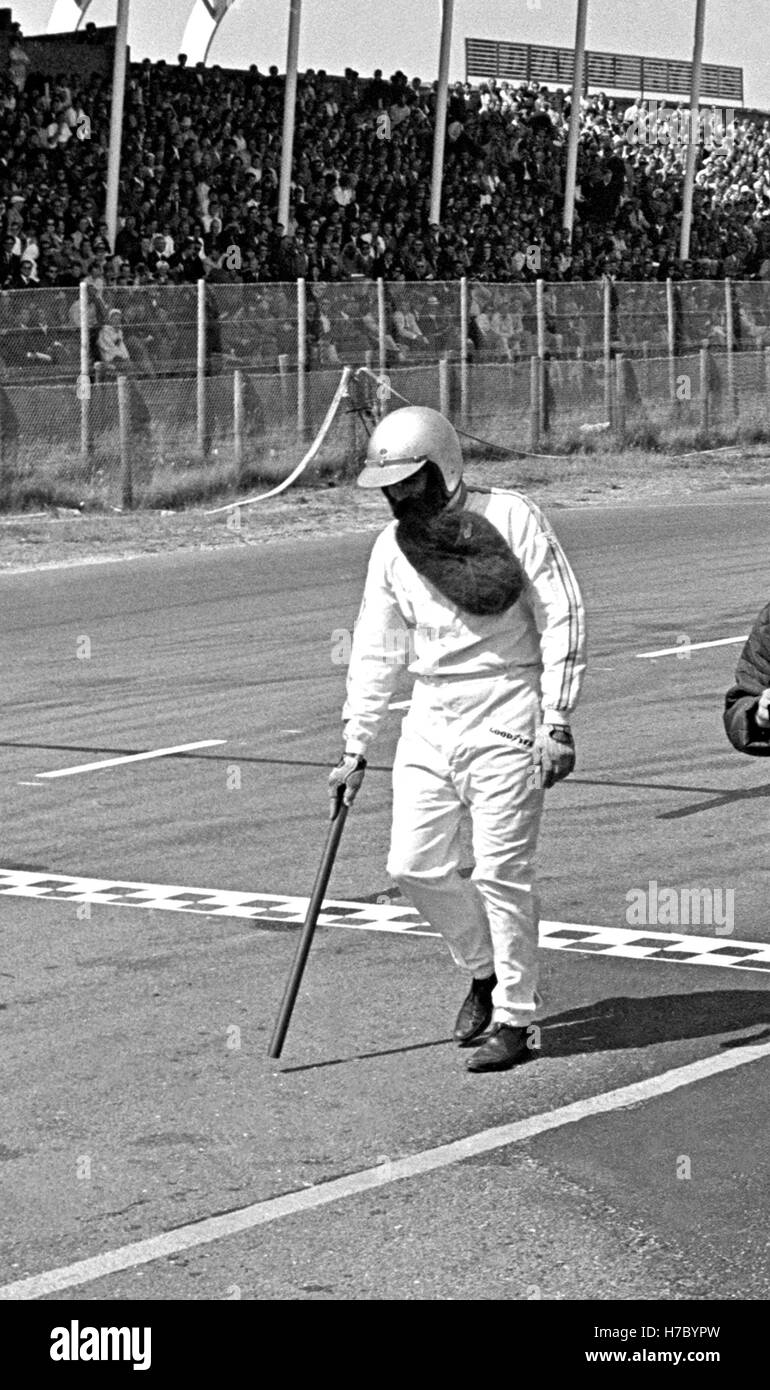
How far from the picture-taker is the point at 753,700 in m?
5.57

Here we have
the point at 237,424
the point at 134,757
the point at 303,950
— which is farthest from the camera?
the point at 237,424

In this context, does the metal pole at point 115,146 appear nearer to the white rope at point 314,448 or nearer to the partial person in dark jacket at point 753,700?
the white rope at point 314,448

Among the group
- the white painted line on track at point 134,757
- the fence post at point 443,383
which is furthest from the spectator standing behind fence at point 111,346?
the white painted line on track at point 134,757

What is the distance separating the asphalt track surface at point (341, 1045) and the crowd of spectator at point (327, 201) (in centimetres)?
1458

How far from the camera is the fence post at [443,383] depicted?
96.9 feet

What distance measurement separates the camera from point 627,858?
30.3 feet

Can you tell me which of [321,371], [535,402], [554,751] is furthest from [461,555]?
[535,402]

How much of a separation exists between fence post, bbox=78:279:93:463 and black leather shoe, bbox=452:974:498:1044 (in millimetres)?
18974

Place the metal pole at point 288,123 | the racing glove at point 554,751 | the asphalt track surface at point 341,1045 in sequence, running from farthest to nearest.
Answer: the metal pole at point 288,123 → the racing glove at point 554,751 → the asphalt track surface at point 341,1045

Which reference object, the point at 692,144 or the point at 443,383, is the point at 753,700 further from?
the point at 692,144

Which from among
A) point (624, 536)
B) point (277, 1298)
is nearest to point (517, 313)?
point (624, 536)

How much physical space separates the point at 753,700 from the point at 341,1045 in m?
1.87

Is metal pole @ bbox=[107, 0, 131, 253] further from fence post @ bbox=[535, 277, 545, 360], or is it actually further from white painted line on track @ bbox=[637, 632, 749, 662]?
white painted line on track @ bbox=[637, 632, 749, 662]

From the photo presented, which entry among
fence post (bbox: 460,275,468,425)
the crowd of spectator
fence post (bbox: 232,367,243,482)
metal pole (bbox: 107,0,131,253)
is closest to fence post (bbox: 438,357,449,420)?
fence post (bbox: 460,275,468,425)
